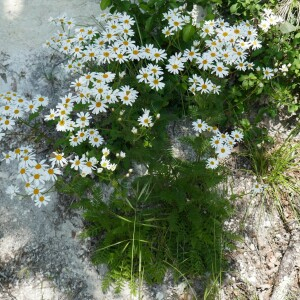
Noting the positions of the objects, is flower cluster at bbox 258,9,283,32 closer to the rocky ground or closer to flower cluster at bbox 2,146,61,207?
the rocky ground

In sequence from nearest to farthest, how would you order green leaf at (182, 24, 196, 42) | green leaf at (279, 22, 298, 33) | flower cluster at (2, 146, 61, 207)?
flower cluster at (2, 146, 61, 207) → green leaf at (182, 24, 196, 42) → green leaf at (279, 22, 298, 33)

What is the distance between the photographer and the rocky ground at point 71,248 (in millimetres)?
2785

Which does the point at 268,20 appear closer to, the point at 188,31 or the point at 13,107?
the point at 188,31

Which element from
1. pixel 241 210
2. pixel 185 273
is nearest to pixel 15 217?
pixel 185 273

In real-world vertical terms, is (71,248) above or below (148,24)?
below

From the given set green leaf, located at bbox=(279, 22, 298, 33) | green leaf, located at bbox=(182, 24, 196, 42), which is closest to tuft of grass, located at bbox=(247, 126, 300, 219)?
green leaf, located at bbox=(279, 22, 298, 33)

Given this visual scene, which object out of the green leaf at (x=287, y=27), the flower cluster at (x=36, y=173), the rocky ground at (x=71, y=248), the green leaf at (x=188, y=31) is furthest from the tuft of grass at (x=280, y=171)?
the flower cluster at (x=36, y=173)

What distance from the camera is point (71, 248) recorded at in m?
2.87

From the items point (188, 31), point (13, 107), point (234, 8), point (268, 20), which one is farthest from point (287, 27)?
point (13, 107)

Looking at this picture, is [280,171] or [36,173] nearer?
[36,173]

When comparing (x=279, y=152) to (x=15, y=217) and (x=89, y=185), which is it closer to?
(x=89, y=185)

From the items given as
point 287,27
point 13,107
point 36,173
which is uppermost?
point 287,27

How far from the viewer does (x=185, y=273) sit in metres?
2.77

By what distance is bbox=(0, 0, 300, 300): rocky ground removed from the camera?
2.79 metres
